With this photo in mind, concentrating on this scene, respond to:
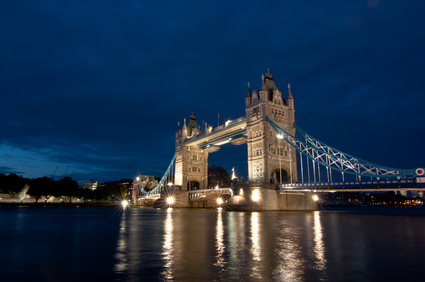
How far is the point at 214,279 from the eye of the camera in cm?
841

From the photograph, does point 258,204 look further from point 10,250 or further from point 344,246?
point 10,250

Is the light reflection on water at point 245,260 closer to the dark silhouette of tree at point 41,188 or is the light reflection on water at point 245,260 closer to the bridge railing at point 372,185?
the bridge railing at point 372,185

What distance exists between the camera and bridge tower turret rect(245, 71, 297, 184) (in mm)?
60625

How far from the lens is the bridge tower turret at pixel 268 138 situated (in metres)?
60.6

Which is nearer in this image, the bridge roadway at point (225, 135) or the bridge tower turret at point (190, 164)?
the bridge roadway at point (225, 135)

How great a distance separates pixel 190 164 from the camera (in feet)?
309

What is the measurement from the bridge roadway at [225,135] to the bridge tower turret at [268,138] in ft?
16.8

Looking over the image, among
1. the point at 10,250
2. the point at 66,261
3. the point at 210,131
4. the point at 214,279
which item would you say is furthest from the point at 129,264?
the point at 210,131

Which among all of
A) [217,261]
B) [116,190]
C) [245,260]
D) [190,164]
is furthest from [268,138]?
[116,190]

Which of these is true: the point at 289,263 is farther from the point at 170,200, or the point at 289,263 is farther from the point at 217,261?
the point at 170,200

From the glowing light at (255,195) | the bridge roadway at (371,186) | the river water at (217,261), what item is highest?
the bridge roadway at (371,186)

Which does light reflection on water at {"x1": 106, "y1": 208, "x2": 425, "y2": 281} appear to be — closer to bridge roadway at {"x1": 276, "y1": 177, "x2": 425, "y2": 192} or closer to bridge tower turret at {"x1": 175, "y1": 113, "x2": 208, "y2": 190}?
bridge roadway at {"x1": 276, "y1": 177, "x2": 425, "y2": 192}

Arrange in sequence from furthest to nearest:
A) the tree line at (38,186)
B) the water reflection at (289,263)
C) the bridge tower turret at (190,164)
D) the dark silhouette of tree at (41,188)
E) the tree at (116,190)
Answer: the tree at (116,190), the dark silhouette of tree at (41,188), the tree line at (38,186), the bridge tower turret at (190,164), the water reflection at (289,263)

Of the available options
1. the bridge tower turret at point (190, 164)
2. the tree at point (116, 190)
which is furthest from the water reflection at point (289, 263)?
the tree at point (116, 190)
